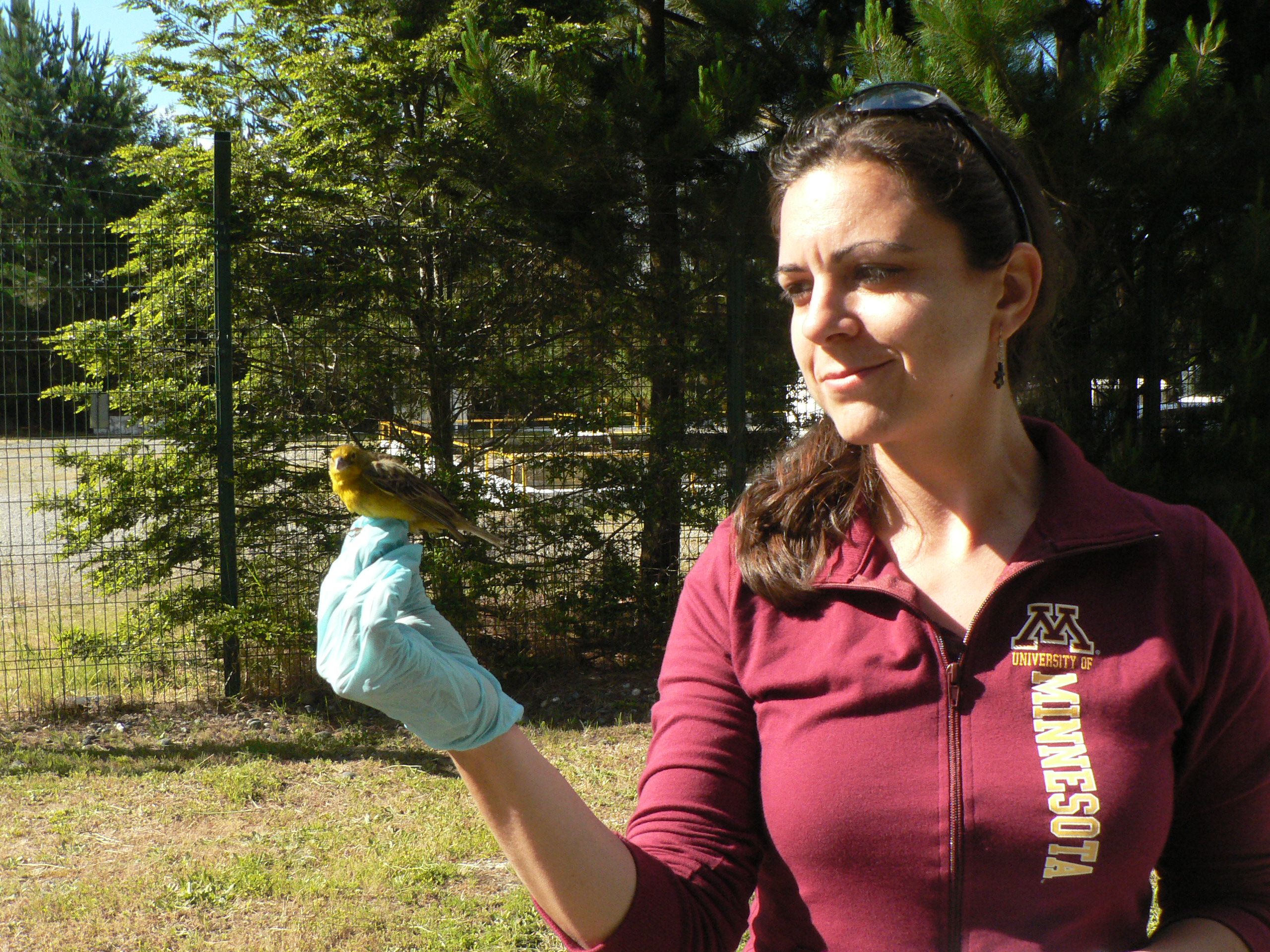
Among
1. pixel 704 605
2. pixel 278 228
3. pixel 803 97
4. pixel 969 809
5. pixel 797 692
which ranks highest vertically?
pixel 803 97

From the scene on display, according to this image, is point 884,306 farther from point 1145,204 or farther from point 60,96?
point 60,96

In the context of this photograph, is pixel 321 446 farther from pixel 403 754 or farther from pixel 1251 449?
pixel 1251 449

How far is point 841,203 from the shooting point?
5.55ft

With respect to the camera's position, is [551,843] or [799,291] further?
[799,291]

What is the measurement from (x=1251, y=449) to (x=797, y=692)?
17.3ft

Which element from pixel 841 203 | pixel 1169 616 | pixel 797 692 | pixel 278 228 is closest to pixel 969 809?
pixel 797 692

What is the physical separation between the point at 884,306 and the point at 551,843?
1.00 meters

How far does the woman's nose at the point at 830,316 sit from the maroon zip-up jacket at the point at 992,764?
441 mm

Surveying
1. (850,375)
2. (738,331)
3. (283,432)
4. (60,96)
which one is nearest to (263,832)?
(283,432)

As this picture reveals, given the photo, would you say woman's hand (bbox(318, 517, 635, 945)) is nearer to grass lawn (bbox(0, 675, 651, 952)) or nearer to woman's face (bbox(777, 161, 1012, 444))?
woman's face (bbox(777, 161, 1012, 444))

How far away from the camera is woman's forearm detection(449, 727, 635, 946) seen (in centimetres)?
151

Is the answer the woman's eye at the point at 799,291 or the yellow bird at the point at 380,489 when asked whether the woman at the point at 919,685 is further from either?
the yellow bird at the point at 380,489

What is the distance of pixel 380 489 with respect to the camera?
8.63 ft

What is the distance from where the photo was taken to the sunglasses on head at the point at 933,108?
1.77m
